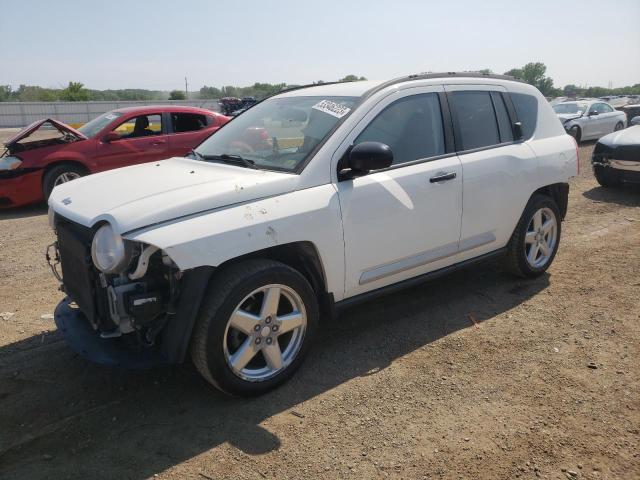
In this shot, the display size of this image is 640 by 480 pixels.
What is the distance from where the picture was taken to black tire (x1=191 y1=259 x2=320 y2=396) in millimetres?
2865

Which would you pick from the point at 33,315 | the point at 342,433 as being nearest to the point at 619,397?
the point at 342,433

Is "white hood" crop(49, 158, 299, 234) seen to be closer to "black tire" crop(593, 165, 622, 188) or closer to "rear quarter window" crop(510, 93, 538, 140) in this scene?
"rear quarter window" crop(510, 93, 538, 140)

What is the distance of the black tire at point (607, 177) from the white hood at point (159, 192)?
7.71 m

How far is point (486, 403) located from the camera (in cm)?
312

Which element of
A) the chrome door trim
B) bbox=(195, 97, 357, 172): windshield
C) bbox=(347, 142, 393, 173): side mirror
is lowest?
the chrome door trim

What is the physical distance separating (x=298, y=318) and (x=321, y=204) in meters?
0.72

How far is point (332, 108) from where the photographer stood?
12.0 ft

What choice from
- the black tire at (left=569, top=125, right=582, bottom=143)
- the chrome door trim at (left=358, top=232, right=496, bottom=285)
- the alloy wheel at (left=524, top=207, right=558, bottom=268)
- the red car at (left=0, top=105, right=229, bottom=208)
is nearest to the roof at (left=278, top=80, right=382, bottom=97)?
the chrome door trim at (left=358, top=232, right=496, bottom=285)

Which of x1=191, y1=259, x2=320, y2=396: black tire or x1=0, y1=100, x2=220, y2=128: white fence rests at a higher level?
x1=0, y1=100, x2=220, y2=128: white fence

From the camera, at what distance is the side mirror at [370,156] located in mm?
3256

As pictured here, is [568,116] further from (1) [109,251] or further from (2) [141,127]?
(1) [109,251]

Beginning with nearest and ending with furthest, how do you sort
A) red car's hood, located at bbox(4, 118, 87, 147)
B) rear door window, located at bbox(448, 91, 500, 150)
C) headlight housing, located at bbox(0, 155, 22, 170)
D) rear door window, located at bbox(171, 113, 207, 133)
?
rear door window, located at bbox(448, 91, 500, 150)
headlight housing, located at bbox(0, 155, 22, 170)
red car's hood, located at bbox(4, 118, 87, 147)
rear door window, located at bbox(171, 113, 207, 133)

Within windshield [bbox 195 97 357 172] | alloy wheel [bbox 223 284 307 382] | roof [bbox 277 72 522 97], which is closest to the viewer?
alloy wheel [bbox 223 284 307 382]

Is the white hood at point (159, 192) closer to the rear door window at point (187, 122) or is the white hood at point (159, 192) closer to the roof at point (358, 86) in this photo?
the roof at point (358, 86)
